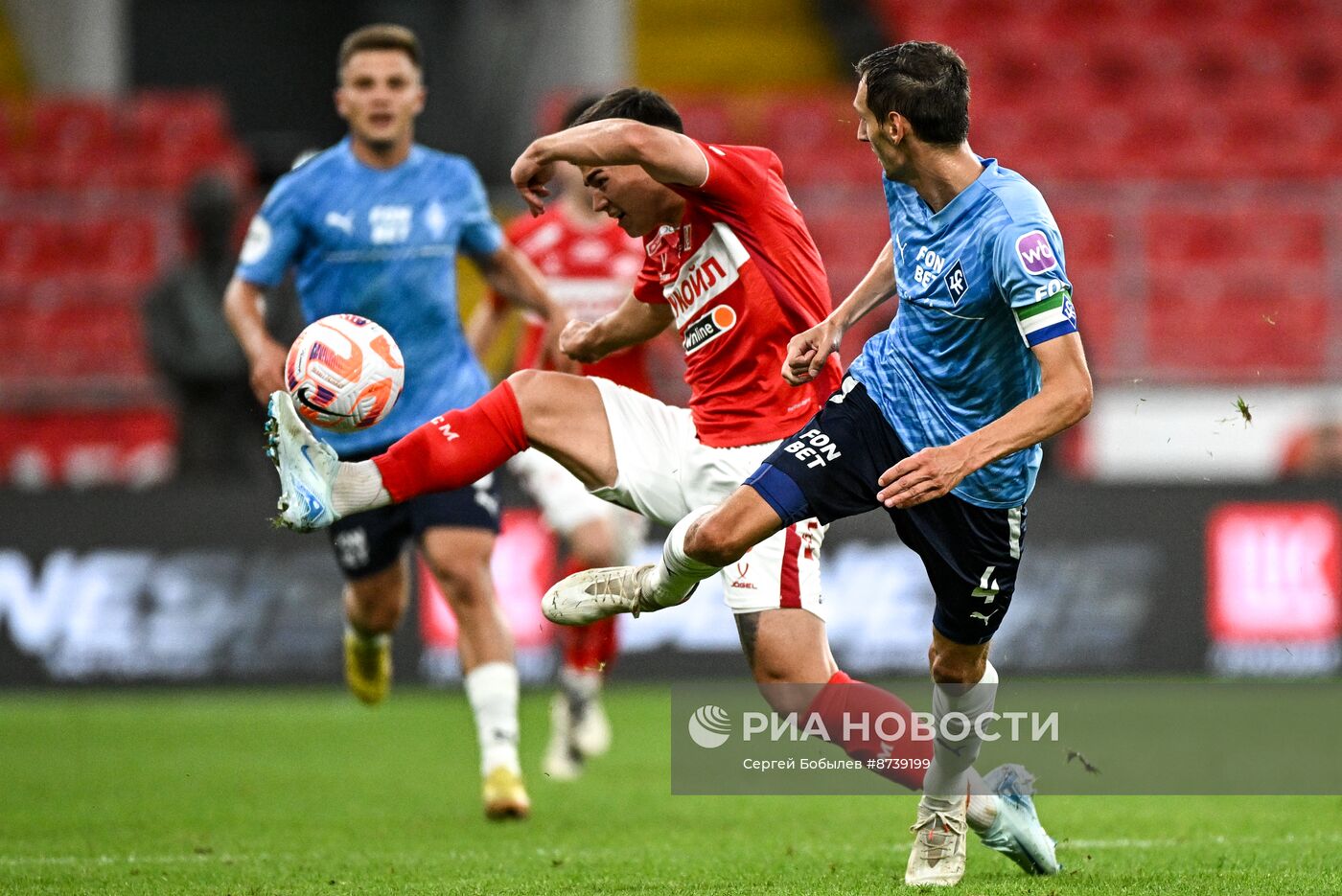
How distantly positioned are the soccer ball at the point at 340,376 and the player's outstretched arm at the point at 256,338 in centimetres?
117

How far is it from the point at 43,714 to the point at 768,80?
40.6 ft

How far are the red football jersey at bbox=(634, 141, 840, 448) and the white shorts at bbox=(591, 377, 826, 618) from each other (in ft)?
0.20

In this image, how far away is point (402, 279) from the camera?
7.02 meters

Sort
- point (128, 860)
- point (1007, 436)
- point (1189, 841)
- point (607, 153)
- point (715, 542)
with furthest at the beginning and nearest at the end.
Answer: point (1189, 841), point (128, 860), point (607, 153), point (715, 542), point (1007, 436)

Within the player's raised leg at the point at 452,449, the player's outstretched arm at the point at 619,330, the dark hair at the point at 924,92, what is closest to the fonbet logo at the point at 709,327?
the player's outstretched arm at the point at 619,330

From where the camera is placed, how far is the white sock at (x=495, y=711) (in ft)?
21.9

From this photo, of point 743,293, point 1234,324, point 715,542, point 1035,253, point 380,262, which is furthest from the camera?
point 1234,324

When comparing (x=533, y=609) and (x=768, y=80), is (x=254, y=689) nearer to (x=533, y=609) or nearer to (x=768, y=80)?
Result: (x=533, y=609)

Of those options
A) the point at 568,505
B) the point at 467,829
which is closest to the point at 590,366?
the point at 568,505

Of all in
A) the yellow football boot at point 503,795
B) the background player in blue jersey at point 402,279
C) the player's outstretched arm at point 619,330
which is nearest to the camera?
the player's outstretched arm at point 619,330

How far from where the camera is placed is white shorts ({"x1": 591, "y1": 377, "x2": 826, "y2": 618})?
17.9ft

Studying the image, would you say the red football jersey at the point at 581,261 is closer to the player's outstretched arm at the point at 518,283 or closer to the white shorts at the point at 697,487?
the player's outstretched arm at the point at 518,283

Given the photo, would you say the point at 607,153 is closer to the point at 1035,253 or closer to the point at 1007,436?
the point at 1035,253

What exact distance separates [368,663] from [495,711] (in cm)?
122
